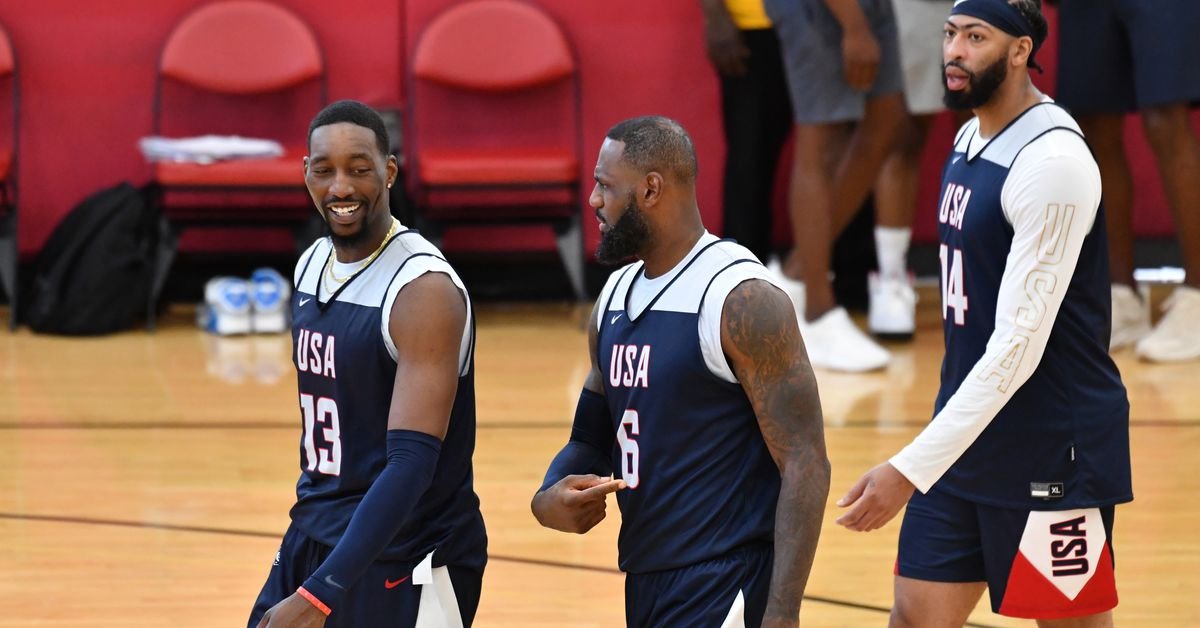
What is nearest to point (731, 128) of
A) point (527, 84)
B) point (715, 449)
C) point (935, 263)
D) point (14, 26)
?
point (527, 84)

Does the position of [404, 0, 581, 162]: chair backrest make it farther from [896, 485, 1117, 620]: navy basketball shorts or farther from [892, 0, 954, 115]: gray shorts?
[896, 485, 1117, 620]: navy basketball shorts

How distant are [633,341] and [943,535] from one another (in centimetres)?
78

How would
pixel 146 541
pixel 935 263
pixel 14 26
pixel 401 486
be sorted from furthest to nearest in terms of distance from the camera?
1. pixel 935 263
2. pixel 14 26
3. pixel 146 541
4. pixel 401 486

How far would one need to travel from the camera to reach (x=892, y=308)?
24.0 feet

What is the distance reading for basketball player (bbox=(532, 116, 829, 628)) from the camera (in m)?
2.58

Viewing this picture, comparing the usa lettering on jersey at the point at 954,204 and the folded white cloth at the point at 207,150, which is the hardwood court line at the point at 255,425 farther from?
the usa lettering on jersey at the point at 954,204

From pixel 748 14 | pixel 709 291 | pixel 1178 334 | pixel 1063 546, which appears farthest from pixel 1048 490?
pixel 748 14

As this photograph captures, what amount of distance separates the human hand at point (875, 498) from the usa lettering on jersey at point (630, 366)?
1.31ft

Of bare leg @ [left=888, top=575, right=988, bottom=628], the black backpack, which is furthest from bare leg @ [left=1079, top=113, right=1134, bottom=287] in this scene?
bare leg @ [left=888, top=575, right=988, bottom=628]

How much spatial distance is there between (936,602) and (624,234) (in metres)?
0.97

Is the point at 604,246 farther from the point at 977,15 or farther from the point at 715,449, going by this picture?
the point at 977,15

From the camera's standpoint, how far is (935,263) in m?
8.55

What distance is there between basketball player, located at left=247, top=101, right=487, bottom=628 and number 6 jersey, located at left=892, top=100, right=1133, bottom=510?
2.56ft

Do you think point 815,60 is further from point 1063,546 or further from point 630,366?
point 630,366
